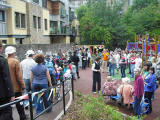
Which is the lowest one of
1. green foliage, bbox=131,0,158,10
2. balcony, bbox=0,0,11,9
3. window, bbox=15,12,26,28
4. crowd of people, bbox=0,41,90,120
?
crowd of people, bbox=0,41,90,120

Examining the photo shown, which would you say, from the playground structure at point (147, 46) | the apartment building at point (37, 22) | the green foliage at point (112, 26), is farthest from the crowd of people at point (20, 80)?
the green foliage at point (112, 26)

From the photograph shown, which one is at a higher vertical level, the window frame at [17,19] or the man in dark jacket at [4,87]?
the window frame at [17,19]

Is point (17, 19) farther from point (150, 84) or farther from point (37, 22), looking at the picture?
point (150, 84)

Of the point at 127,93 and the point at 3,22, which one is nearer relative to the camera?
the point at 127,93

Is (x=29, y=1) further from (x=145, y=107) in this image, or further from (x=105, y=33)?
(x=145, y=107)

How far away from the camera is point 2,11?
57.1ft

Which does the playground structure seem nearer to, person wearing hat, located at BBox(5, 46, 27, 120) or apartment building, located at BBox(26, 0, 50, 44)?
person wearing hat, located at BBox(5, 46, 27, 120)

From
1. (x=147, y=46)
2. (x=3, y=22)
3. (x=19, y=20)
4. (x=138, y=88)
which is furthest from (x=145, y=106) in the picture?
(x=19, y=20)

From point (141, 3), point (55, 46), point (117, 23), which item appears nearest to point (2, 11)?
point (55, 46)

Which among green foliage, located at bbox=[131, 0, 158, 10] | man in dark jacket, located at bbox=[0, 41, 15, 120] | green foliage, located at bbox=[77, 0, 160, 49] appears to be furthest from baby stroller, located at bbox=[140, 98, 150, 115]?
green foliage, located at bbox=[131, 0, 158, 10]

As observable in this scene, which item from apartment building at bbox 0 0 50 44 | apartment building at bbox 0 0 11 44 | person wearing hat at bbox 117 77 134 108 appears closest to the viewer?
person wearing hat at bbox 117 77 134 108

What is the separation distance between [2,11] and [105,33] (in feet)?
63.6

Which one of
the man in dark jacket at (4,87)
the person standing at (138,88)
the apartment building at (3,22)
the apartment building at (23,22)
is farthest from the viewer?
the apartment building at (23,22)

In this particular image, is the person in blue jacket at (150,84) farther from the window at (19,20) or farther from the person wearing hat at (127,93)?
the window at (19,20)
